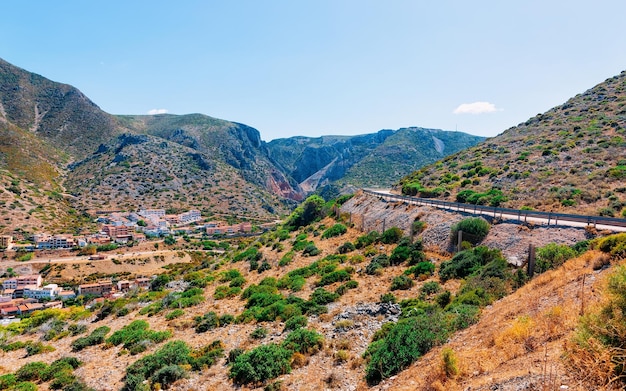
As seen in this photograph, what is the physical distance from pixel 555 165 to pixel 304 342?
33.2m

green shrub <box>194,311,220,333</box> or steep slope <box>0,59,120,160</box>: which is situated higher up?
steep slope <box>0,59,120,160</box>

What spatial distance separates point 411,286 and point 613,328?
10.2m

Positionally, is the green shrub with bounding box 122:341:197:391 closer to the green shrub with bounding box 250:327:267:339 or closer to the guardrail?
the green shrub with bounding box 250:327:267:339

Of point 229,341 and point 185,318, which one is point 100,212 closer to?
point 185,318

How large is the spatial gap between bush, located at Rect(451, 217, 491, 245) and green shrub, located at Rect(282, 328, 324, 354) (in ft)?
34.0

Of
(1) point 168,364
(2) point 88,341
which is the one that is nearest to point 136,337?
(2) point 88,341

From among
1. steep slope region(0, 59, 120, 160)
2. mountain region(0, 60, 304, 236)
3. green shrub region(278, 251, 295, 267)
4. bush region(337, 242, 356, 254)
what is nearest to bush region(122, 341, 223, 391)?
green shrub region(278, 251, 295, 267)

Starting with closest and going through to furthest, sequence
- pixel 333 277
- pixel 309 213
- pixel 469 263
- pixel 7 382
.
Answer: pixel 7 382 → pixel 469 263 → pixel 333 277 → pixel 309 213

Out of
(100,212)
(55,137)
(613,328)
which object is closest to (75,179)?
(100,212)

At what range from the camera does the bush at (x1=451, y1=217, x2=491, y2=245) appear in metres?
16.8

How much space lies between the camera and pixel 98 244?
73375 mm

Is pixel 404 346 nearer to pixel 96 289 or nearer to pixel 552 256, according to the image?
pixel 552 256

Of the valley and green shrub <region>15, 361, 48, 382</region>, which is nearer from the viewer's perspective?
the valley

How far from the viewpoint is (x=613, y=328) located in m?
4.59
